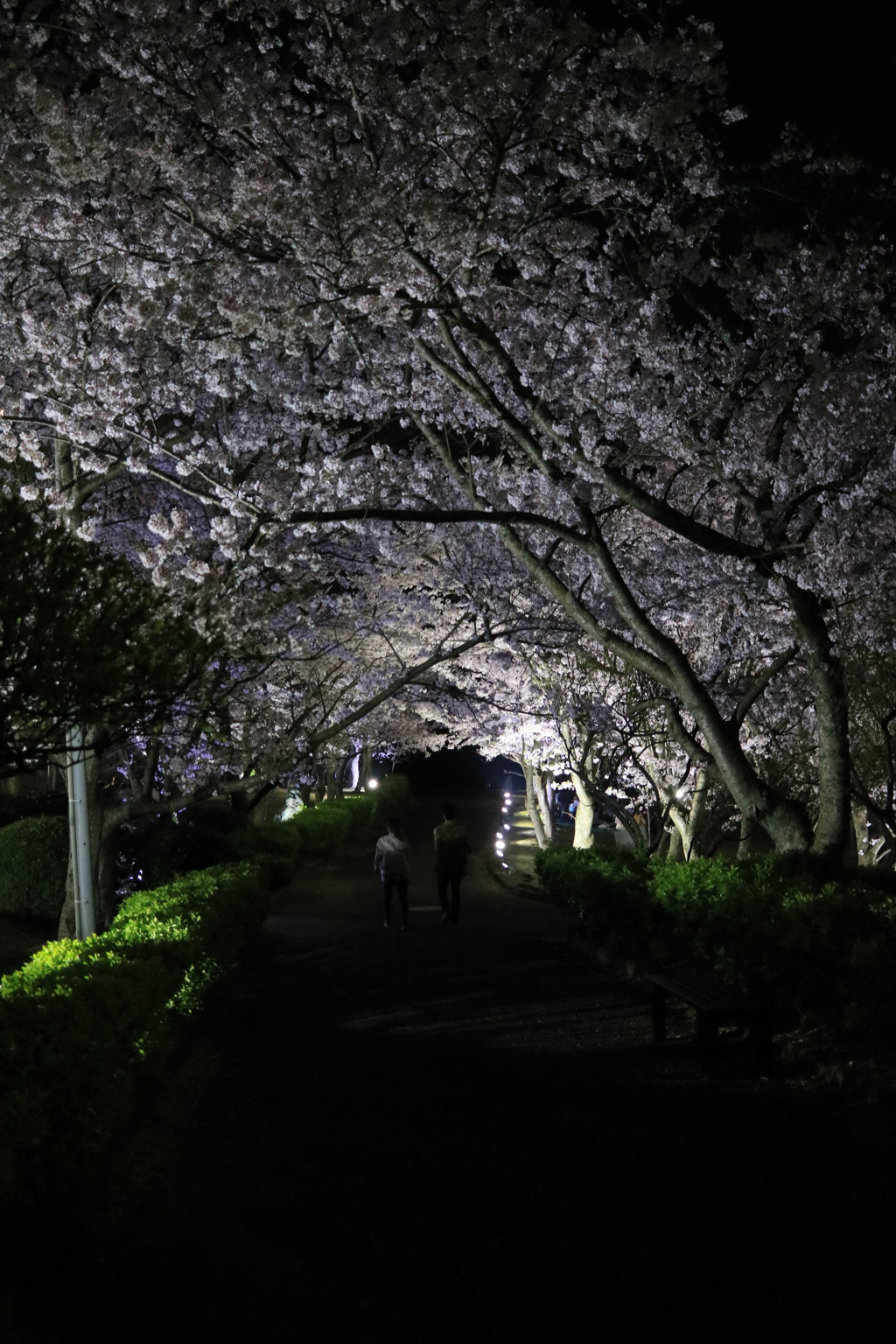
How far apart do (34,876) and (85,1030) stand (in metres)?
12.0

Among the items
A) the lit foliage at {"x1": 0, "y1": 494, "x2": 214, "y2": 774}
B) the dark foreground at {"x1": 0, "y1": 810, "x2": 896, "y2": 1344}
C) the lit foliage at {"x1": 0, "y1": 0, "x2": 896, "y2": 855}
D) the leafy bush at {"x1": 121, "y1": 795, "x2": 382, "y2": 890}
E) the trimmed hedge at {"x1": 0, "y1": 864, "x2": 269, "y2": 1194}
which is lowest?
the dark foreground at {"x1": 0, "y1": 810, "x2": 896, "y2": 1344}

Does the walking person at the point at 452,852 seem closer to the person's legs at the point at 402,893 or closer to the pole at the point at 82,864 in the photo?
the person's legs at the point at 402,893

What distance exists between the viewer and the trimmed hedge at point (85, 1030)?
4656 mm

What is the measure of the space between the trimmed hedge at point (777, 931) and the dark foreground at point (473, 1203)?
0.67m

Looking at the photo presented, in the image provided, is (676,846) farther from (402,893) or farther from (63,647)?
(63,647)

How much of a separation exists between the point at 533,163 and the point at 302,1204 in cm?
895

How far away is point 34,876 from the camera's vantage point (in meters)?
16.3

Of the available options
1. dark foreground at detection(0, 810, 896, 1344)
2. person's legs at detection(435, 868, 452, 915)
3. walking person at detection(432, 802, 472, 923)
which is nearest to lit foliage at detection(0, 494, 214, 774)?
dark foreground at detection(0, 810, 896, 1344)

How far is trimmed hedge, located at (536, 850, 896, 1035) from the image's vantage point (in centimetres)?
653

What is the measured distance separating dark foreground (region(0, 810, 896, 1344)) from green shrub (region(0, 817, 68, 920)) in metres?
9.13

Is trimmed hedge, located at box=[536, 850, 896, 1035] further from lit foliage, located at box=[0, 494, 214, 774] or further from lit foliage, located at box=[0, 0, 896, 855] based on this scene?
lit foliage, located at box=[0, 494, 214, 774]

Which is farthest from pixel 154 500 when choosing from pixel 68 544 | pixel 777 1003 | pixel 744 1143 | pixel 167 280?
pixel 744 1143

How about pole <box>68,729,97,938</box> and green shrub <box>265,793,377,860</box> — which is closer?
pole <box>68,729,97,938</box>

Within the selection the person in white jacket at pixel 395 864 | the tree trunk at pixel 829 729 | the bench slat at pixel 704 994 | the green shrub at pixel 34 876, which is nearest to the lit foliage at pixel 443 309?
the tree trunk at pixel 829 729
